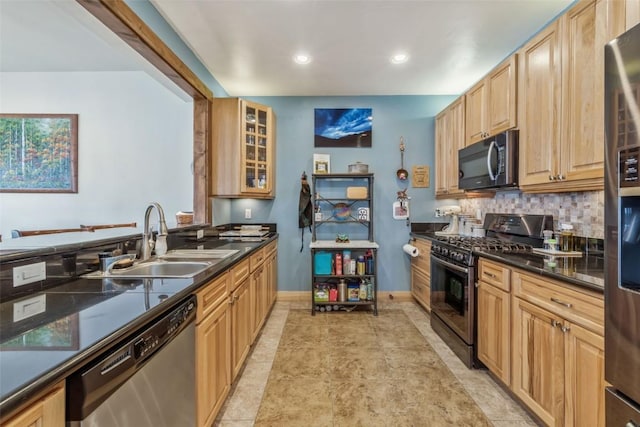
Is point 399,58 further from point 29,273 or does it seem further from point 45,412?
point 45,412

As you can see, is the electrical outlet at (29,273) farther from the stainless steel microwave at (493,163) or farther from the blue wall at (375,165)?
the stainless steel microwave at (493,163)

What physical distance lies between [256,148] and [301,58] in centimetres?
108

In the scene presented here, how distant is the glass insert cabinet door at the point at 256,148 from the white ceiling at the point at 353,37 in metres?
0.37

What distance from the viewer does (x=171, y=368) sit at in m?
Result: 1.10

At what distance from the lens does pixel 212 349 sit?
1522 millimetres

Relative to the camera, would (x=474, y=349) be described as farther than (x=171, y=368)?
Yes

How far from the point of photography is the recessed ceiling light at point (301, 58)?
107 inches

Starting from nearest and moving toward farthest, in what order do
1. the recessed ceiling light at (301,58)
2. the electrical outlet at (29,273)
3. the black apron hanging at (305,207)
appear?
the electrical outlet at (29,273), the recessed ceiling light at (301,58), the black apron hanging at (305,207)

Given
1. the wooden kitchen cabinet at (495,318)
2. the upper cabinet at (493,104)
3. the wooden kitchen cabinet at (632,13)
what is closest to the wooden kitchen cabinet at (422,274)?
the wooden kitchen cabinet at (495,318)

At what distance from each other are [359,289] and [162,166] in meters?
2.71

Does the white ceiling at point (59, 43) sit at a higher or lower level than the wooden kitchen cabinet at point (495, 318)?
higher

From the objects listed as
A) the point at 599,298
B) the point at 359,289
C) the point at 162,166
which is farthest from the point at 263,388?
the point at 162,166

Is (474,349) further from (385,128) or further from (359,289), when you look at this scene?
(385,128)

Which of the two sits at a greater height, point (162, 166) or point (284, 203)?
point (162, 166)
